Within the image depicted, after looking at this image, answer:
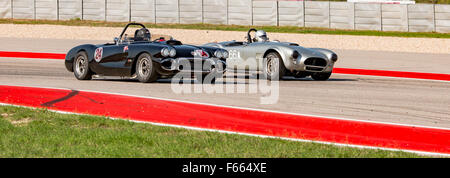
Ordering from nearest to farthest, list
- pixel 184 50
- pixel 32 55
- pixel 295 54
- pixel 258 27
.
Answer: pixel 184 50 < pixel 295 54 < pixel 32 55 < pixel 258 27

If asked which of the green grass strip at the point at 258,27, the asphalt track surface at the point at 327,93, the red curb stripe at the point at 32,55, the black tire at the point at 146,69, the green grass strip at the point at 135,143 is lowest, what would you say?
the green grass strip at the point at 135,143

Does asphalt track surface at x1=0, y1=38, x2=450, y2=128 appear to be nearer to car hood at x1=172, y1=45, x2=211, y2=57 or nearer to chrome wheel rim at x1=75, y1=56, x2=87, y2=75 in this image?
chrome wheel rim at x1=75, y1=56, x2=87, y2=75

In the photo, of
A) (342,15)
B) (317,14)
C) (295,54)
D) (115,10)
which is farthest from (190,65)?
(115,10)

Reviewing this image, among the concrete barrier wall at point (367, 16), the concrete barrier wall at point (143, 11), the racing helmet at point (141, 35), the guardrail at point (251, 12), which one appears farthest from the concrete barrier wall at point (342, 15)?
the racing helmet at point (141, 35)

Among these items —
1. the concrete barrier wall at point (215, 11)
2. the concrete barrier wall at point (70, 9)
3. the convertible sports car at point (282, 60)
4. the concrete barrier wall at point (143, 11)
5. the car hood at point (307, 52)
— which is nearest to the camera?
the convertible sports car at point (282, 60)

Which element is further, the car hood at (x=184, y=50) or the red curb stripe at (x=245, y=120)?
the car hood at (x=184, y=50)

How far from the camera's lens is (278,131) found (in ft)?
26.0

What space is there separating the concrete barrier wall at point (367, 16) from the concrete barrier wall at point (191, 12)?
802 cm

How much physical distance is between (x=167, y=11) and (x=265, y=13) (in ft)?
→ 16.9

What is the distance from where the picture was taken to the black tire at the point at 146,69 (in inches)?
484

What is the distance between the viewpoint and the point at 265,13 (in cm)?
3528

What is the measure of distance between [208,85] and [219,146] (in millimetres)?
5938

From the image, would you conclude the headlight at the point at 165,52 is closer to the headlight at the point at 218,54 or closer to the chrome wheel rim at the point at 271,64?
the headlight at the point at 218,54

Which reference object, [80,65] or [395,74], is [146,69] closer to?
[80,65]
